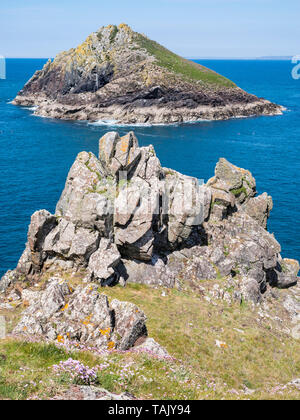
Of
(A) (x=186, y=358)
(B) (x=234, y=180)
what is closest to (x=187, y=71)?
(B) (x=234, y=180)

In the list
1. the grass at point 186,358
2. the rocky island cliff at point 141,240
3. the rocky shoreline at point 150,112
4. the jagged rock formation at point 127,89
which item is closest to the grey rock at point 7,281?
the rocky island cliff at point 141,240

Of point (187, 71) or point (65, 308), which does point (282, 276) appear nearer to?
point (65, 308)

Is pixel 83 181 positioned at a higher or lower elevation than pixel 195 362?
higher

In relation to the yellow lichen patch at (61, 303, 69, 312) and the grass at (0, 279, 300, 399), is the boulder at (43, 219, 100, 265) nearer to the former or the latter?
the grass at (0, 279, 300, 399)

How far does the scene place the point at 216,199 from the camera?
37.8 meters

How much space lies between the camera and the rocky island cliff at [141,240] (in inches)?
1197

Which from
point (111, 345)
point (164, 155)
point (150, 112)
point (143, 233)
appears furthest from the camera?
point (150, 112)

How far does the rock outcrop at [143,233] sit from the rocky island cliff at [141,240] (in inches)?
3.7

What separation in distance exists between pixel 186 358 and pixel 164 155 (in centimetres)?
8152

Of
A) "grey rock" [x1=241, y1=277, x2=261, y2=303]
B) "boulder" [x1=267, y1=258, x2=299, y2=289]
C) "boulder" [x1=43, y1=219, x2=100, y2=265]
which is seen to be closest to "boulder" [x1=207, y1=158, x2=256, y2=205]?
"boulder" [x1=267, y1=258, x2=299, y2=289]

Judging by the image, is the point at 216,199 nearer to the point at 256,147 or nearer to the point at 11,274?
the point at 11,274

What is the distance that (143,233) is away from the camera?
3042 centimetres
